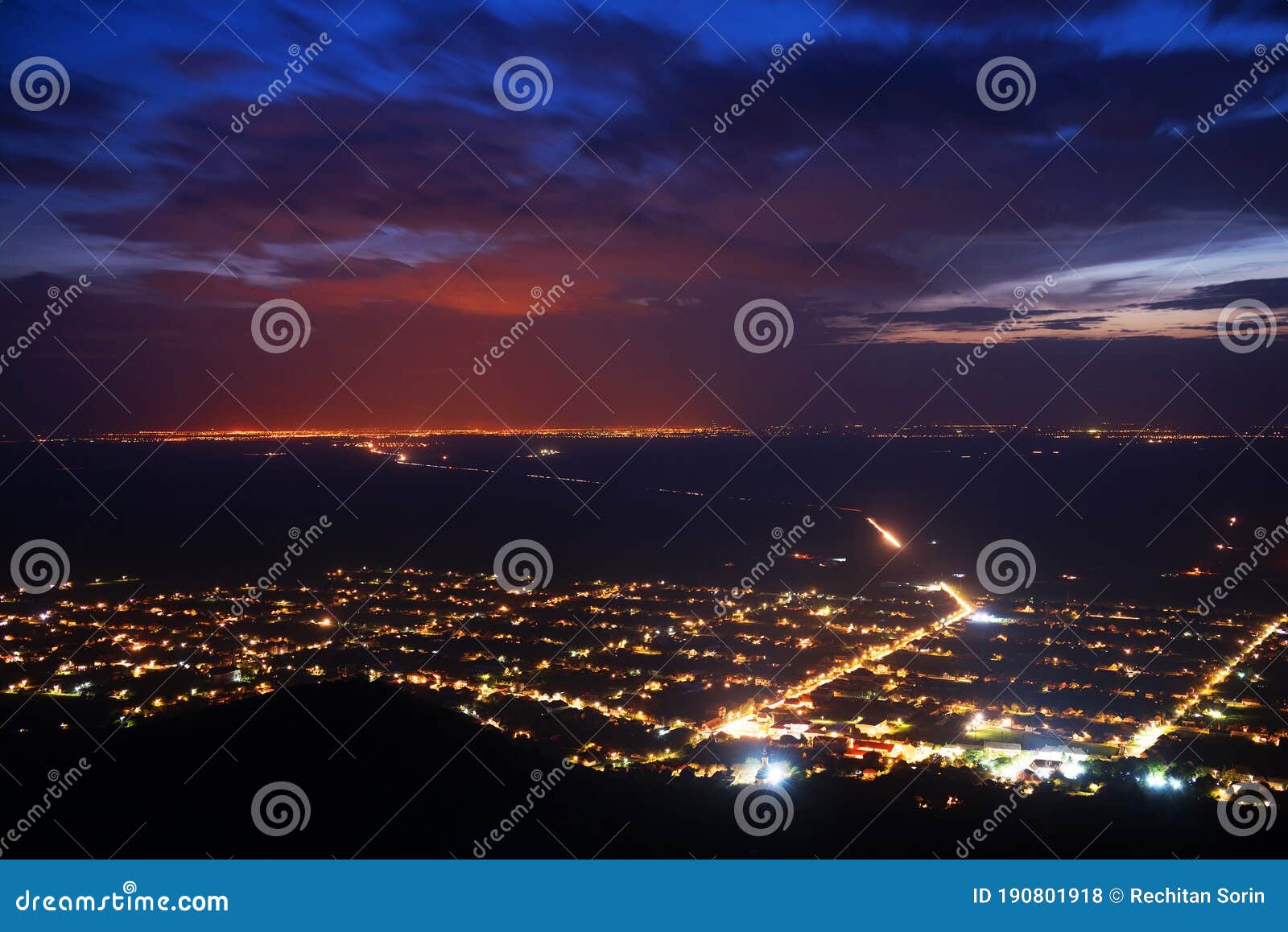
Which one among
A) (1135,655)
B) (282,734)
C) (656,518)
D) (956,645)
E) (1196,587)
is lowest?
(282,734)

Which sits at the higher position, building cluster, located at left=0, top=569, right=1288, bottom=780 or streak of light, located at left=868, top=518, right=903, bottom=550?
streak of light, located at left=868, top=518, right=903, bottom=550

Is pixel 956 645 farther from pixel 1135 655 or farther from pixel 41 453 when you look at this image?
pixel 41 453

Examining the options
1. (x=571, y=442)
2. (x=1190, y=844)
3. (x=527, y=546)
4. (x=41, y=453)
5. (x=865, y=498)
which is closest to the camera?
(x=1190, y=844)

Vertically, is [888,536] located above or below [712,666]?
above

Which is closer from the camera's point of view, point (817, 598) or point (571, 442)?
point (817, 598)

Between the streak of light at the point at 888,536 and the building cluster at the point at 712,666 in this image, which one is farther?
the streak of light at the point at 888,536

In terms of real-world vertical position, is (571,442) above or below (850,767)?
above

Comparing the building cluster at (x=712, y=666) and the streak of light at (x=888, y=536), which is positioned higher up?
the streak of light at (x=888, y=536)

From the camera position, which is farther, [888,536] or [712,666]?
[888,536]

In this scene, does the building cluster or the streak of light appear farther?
the streak of light

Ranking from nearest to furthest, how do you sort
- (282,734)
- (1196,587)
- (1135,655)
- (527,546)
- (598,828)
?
(598,828), (282,734), (1135,655), (1196,587), (527,546)

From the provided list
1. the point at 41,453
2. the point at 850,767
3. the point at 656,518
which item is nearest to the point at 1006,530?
the point at 656,518
